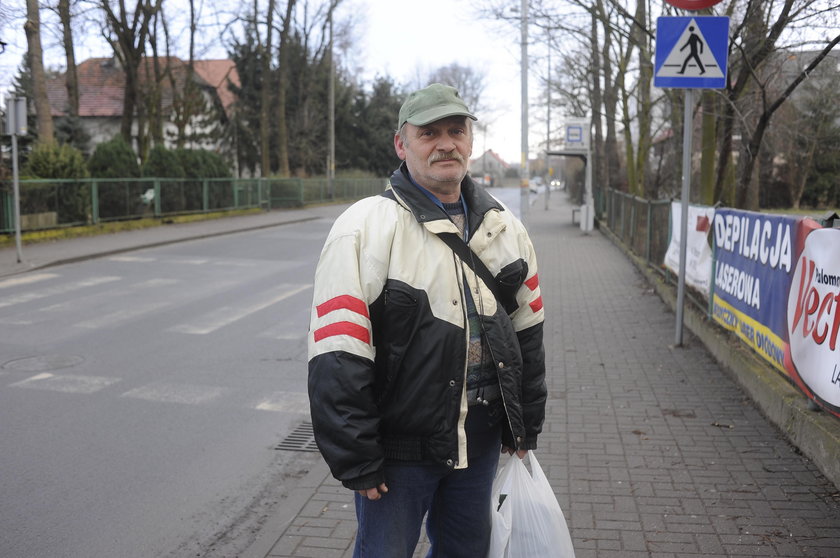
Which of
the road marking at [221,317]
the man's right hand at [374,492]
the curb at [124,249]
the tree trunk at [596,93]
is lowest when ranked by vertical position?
the road marking at [221,317]

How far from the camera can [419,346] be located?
8.24 ft

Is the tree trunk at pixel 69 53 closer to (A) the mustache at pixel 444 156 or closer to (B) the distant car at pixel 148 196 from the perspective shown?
(B) the distant car at pixel 148 196

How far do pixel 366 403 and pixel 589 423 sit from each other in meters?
3.82

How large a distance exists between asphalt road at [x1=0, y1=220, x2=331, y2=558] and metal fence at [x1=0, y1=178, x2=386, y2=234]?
7.01 meters

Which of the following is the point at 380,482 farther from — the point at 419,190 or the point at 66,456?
the point at 66,456

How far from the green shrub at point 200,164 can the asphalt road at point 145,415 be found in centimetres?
1577

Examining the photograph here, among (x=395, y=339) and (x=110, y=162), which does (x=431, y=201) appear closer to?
(x=395, y=339)

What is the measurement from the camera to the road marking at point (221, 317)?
376 inches

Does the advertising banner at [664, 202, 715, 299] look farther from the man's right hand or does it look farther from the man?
the man's right hand

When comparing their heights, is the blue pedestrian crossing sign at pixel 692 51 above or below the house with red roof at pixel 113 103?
below

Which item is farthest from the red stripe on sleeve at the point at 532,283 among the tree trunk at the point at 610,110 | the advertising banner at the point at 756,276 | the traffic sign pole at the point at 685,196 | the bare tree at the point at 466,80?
the bare tree at the point at 466,80

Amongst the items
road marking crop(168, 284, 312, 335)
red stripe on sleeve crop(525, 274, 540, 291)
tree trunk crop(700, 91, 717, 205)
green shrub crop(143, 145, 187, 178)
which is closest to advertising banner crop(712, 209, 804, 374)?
red stripe on sleeve crop(525, 274, 540, 291)

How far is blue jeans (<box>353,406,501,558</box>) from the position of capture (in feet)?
8.52

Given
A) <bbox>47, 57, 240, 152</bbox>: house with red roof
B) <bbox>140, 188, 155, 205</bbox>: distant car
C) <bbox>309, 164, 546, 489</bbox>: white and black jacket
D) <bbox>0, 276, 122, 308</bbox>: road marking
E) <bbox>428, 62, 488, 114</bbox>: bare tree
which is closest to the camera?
<bbox>309, 164, 546, 489</bbox>: white and black jacket
